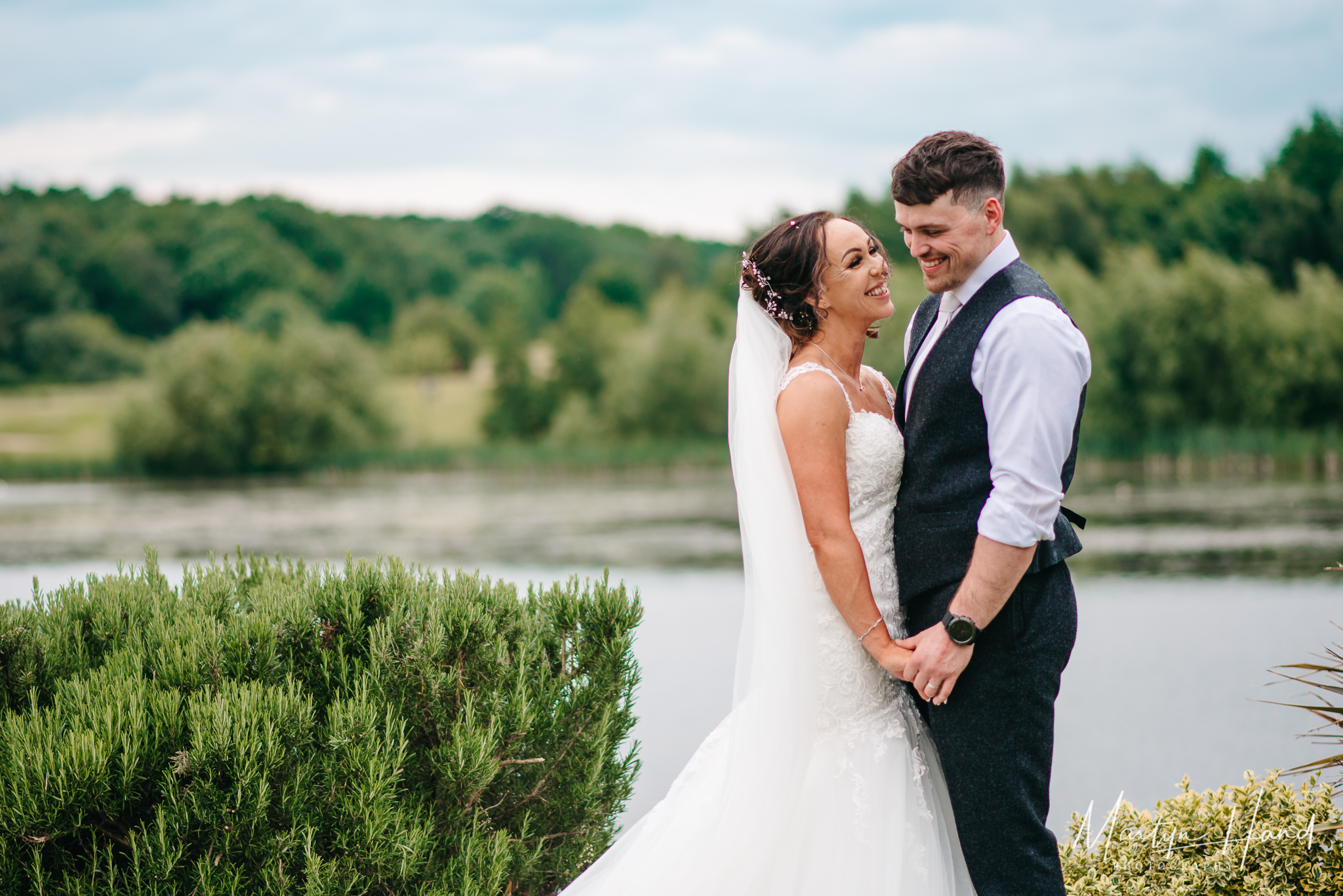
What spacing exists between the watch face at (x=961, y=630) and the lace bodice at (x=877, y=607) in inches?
14.4

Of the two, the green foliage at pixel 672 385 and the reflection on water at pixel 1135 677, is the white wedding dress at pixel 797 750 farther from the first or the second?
the green foliage at pixel 672 385

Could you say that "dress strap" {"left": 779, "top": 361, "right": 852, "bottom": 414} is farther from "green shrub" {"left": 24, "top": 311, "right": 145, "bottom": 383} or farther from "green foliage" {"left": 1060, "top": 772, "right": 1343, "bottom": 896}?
"green shrub" {"left": 24, "top": 311, "right": 145, "bottom": 383}

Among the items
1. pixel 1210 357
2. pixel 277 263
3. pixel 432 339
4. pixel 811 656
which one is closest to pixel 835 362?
pixel 811 656

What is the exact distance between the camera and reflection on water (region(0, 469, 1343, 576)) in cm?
2089

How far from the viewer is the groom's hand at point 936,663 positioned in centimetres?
278

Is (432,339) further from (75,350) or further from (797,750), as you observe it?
(797,750)

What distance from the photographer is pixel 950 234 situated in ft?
9.37

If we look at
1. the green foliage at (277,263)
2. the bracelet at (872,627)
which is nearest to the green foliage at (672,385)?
the green foliage at (277,263)

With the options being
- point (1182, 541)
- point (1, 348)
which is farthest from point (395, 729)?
point (1, 348)

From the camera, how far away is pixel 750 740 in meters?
3.10

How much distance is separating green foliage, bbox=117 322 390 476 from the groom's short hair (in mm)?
55655

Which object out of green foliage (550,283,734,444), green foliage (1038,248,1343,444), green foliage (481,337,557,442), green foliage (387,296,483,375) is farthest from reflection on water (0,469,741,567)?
green foliage (387,296,483,375)

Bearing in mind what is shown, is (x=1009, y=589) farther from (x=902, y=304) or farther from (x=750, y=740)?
(x=902, y=304)

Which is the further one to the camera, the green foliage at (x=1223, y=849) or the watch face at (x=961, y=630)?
the green foliage at (x=1223, y=849)
